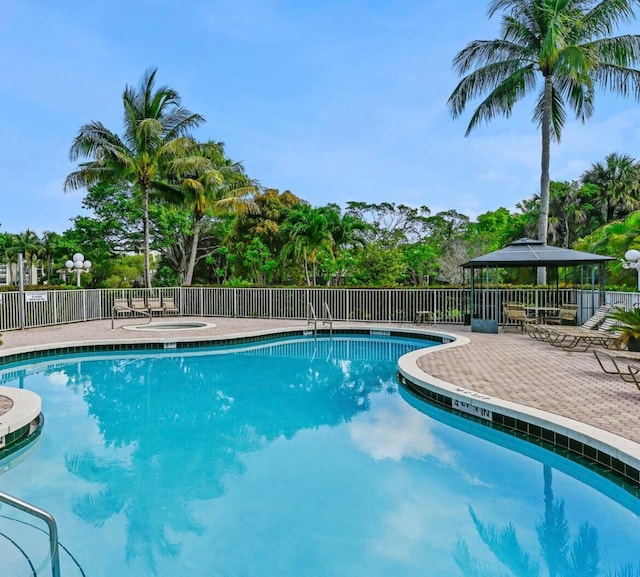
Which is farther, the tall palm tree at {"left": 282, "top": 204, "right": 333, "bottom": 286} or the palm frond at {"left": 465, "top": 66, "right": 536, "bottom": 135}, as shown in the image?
the tall palm tree at {"left": 282, "top": 204, "right": 333, "bottom": 286}

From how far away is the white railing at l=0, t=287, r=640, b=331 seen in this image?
45.4 feet

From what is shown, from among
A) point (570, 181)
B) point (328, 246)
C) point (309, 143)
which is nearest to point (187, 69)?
point (309, 143)

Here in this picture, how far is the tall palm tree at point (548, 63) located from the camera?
602 inches

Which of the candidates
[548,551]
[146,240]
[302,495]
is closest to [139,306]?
[146,240]

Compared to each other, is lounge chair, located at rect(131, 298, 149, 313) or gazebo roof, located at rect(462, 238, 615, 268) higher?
gazebo roof, located at rect(462, 238, 615, 268)

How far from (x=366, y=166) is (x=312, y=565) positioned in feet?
84.2

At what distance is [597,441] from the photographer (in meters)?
4.27

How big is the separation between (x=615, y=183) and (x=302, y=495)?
2852 cm

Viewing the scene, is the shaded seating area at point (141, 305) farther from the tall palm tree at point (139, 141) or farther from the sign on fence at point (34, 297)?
the sign on fence at point (34, 297)

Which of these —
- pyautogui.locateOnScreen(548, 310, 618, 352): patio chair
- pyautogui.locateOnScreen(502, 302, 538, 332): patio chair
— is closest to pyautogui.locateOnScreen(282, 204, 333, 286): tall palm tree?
pyautogui.locateOnScreen(502, 302, 538, 332): patio chair

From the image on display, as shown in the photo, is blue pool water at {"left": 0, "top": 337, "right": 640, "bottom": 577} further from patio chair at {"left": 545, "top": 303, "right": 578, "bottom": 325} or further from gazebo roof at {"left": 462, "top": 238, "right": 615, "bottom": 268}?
patio chair at {"left": 545, "top": 303, "right": 578, "bottom": 325}

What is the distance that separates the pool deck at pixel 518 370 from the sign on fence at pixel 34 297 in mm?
902

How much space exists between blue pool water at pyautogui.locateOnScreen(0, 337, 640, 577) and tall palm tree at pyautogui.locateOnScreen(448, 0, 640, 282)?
1169cm

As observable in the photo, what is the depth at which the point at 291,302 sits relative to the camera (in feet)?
57.1
